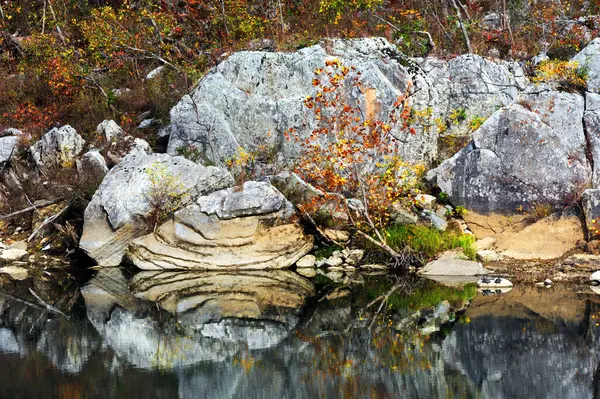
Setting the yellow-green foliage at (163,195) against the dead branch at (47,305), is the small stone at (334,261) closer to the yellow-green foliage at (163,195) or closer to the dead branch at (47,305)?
the yellow-green foliage at (163,195)

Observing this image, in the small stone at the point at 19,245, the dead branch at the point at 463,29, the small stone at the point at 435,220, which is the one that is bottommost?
the small stone at the point at 19,245

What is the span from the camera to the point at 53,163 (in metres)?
20.1

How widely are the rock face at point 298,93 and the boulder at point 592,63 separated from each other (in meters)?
1.82

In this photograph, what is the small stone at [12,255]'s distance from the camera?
58.7ft

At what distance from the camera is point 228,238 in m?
16.4

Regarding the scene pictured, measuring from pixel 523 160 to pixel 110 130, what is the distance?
441 inches

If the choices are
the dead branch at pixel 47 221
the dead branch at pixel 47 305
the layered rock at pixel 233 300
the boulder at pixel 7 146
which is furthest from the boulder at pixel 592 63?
the boulder at pixel 7 146

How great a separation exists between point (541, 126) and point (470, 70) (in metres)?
3.55

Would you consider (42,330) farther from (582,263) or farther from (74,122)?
(74,122)

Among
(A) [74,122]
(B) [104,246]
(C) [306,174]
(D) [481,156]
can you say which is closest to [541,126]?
(D) [481,156]

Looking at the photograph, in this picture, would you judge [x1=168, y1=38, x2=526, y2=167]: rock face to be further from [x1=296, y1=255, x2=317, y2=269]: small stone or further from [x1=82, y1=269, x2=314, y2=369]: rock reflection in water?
[x1=82, y1=269, x2=314, y2=369]: rock reflection in water

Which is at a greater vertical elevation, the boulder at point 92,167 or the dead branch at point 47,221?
the boulder at point 92,167

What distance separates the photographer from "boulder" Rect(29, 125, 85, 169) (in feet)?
66.0

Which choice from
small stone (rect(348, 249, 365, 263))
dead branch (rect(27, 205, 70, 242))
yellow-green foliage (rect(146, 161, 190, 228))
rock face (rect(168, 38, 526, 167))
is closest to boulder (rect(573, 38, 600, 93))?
rock face (rect(168, 38, 526, 167))
